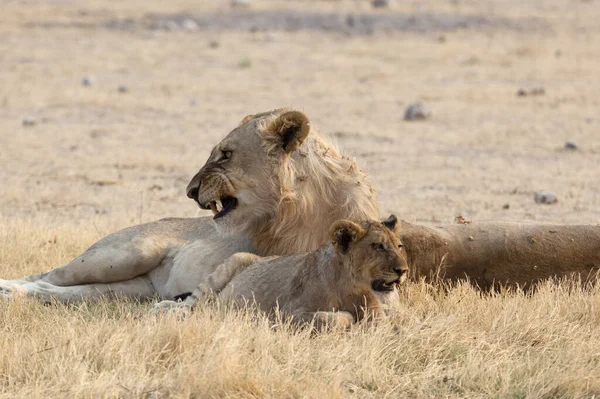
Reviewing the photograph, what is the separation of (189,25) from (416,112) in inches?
478

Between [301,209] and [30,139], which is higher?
[301,209]

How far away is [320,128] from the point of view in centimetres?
1517

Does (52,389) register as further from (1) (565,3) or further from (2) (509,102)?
(1) (565,3)

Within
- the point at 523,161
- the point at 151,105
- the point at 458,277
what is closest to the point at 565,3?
the point at 151,105

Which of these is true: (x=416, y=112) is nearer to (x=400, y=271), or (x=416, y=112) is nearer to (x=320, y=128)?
(x=320, y=128)

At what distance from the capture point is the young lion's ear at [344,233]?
5.59 metres

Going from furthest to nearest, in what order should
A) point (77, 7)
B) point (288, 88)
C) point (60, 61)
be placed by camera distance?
point (77, 7), point (60, 61), point (288, 88)

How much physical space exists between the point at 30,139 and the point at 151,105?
10.4 feet

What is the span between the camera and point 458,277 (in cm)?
656

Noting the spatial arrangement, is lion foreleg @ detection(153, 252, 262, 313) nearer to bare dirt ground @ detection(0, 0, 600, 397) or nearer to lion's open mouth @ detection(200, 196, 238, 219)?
lion's open mouth @ detection(200, 196, 238, 219)

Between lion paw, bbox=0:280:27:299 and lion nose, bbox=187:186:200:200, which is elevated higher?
lion nose, bbox=187:186:200:200

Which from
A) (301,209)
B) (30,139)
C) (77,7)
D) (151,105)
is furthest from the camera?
(77,7)

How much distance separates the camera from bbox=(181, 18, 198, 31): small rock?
27.2 metres

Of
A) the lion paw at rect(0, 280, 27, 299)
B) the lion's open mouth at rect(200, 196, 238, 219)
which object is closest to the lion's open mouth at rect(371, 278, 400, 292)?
the lion's open mouth at rect(200, 196, 238, 219)
